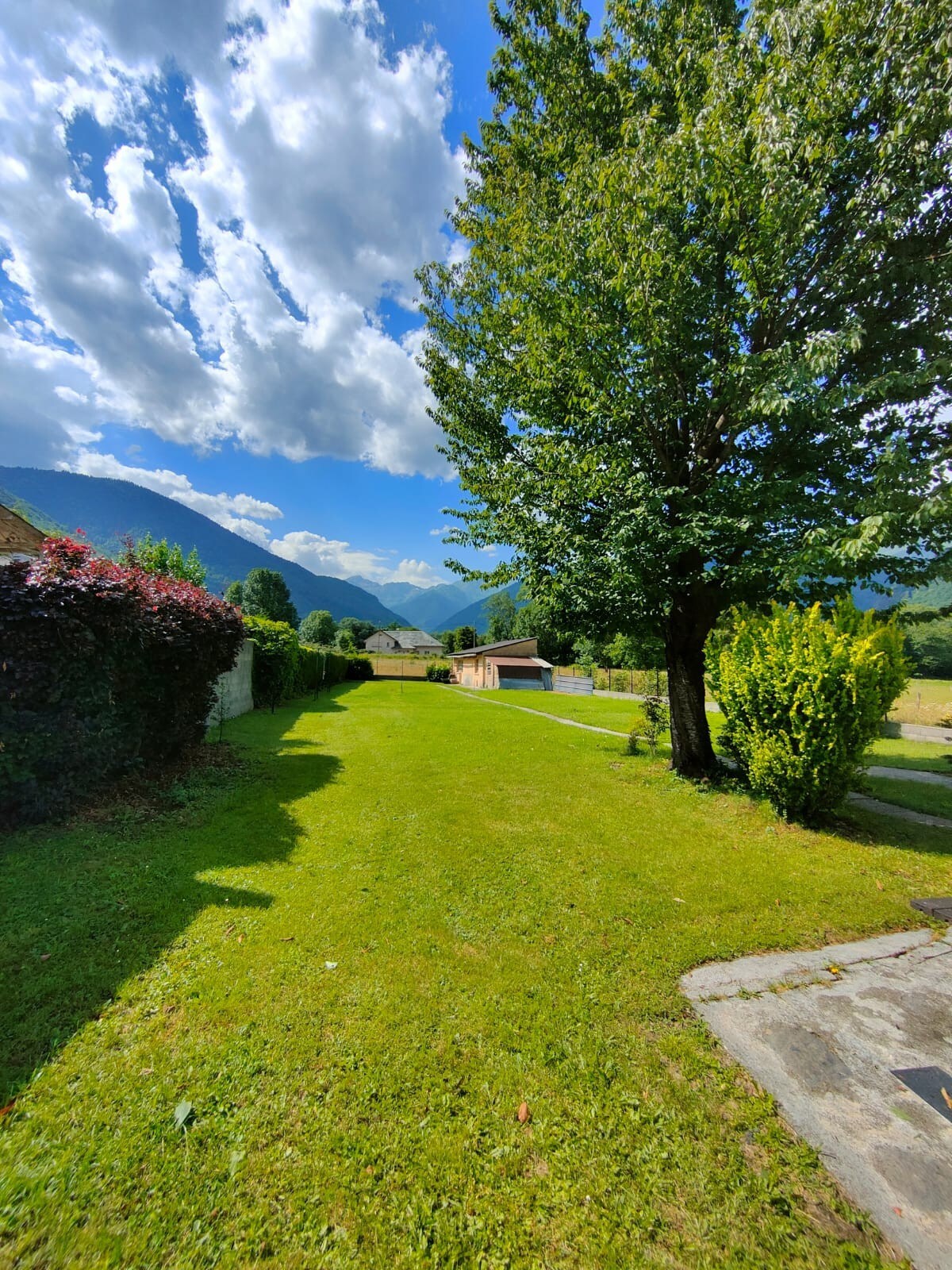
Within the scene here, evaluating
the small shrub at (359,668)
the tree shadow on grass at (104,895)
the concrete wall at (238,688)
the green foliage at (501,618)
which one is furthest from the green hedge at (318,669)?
the green foliage at (501,618)

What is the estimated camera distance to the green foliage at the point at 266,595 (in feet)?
230

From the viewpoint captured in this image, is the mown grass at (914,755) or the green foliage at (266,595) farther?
the green foliage at (266,595)

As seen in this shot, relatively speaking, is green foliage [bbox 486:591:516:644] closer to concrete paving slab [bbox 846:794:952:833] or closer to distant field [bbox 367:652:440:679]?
distant field [bbox 367:652:440:679]

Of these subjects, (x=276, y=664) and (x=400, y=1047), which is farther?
(x=276, y=664)

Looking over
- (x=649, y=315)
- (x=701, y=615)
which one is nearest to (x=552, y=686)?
(x=701, y=615)

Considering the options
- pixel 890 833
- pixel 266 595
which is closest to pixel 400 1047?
pixel 890 833

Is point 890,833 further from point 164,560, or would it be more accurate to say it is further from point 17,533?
point 164,560

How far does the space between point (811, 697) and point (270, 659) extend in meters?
14.6

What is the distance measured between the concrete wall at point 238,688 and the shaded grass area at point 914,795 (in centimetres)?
1206

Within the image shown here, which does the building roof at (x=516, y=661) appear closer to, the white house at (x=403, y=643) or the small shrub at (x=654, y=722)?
the small shrub at (x=654, y=722)

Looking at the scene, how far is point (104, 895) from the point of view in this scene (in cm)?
357

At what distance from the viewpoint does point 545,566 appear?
774cm

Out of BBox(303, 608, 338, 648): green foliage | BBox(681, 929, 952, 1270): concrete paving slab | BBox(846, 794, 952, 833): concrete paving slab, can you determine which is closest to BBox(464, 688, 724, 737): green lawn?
BBox(846, 794, 952, 833): concrete paving slab

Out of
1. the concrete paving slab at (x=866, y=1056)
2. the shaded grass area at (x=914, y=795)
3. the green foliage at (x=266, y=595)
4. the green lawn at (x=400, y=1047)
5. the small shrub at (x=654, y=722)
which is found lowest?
the shaded grass area at (x=914, y=795)
